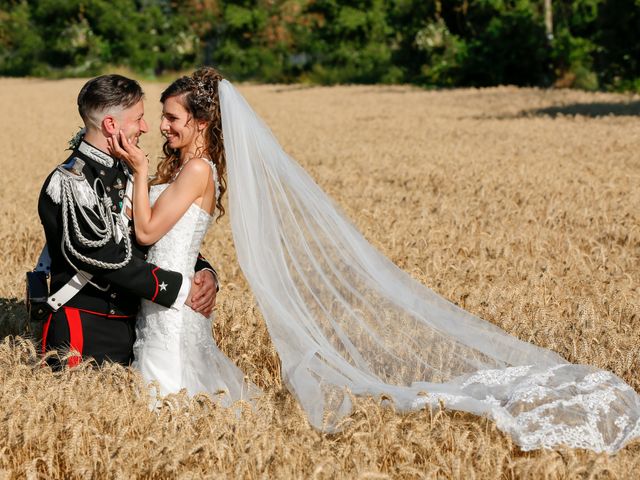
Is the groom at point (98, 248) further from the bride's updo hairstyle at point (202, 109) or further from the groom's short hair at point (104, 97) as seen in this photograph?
the bride's updo hairstyle at point (202, 109)

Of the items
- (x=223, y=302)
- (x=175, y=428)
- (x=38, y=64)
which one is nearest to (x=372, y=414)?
(x=175, y=428)

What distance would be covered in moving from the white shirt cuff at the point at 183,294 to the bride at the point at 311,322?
0.05 metres

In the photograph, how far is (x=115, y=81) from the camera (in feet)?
11.8

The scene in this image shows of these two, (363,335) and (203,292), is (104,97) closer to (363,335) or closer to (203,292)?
(203,292)

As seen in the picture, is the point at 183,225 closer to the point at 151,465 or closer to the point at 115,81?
the point at 115,81

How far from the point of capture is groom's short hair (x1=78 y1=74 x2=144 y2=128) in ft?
11.7

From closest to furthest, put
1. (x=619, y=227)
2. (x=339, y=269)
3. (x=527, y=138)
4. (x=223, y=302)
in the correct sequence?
1. (x=339, y=269)
2. (x=223, y=302)
3. (x=619, y=227)
4. (x=527, y=138)

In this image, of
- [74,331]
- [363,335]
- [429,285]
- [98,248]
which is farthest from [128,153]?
[429,285]

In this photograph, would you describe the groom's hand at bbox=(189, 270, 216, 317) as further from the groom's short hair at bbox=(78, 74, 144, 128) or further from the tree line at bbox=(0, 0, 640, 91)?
the tree line at bbox=(0, 0, 640, 91)

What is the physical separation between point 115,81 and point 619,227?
215 inches

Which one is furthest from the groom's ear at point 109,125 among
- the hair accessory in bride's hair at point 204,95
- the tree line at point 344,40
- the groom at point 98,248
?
the tree line at point 344,40

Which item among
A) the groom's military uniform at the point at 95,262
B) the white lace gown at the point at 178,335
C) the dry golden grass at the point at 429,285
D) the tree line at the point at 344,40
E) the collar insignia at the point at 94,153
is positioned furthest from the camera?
the tree line at the point at 344,40

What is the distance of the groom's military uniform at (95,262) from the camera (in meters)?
3.54

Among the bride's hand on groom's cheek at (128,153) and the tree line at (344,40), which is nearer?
the bride's hand on groom's cheek at (128,153)
